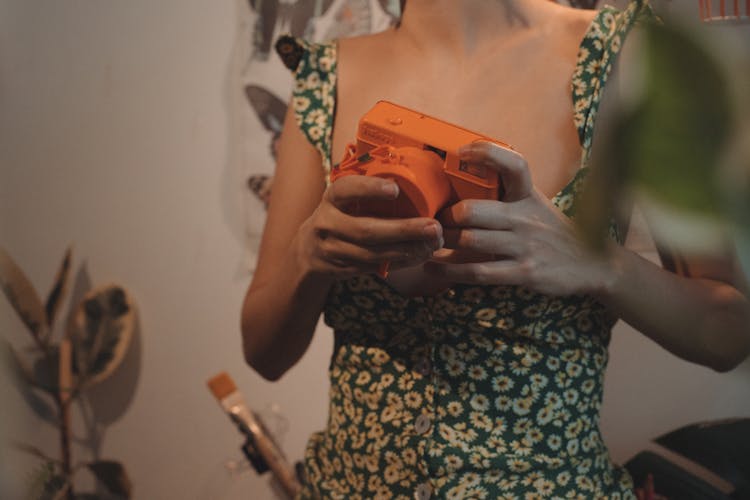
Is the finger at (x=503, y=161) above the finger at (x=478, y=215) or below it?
above

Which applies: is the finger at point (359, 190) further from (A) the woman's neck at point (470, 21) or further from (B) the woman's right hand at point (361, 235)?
(A) the woman's neck at point (470, 21)

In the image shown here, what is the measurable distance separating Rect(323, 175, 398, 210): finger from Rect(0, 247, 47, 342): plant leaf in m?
0.74

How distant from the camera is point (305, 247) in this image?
1.46ft

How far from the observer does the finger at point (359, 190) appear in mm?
326

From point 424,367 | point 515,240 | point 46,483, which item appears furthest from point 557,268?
point 46,483

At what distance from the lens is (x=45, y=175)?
0.98 meters

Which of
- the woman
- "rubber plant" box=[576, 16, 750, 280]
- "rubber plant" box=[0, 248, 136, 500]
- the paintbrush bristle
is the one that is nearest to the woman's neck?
the woman

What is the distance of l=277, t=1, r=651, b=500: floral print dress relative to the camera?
46 cm

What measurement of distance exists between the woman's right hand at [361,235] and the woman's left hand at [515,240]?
0.09 ft

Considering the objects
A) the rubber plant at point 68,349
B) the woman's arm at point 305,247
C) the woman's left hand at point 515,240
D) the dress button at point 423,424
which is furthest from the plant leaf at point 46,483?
the woman's left hand at point 515,240

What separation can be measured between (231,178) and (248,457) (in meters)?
0.42

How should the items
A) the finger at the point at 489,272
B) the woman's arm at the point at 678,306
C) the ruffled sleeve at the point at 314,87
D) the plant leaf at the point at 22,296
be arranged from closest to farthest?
the woman's arm at the point at 678,306, the finger at the point at 489,272, the ruffled sleeve at the point at 314,87, the plant leaf at the point at 22,296

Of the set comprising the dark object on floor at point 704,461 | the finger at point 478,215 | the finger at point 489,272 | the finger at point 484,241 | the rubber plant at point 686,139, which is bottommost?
the dark object on floor at point 704,461

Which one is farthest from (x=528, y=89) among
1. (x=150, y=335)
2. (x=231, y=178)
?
(x=150, y=335)
